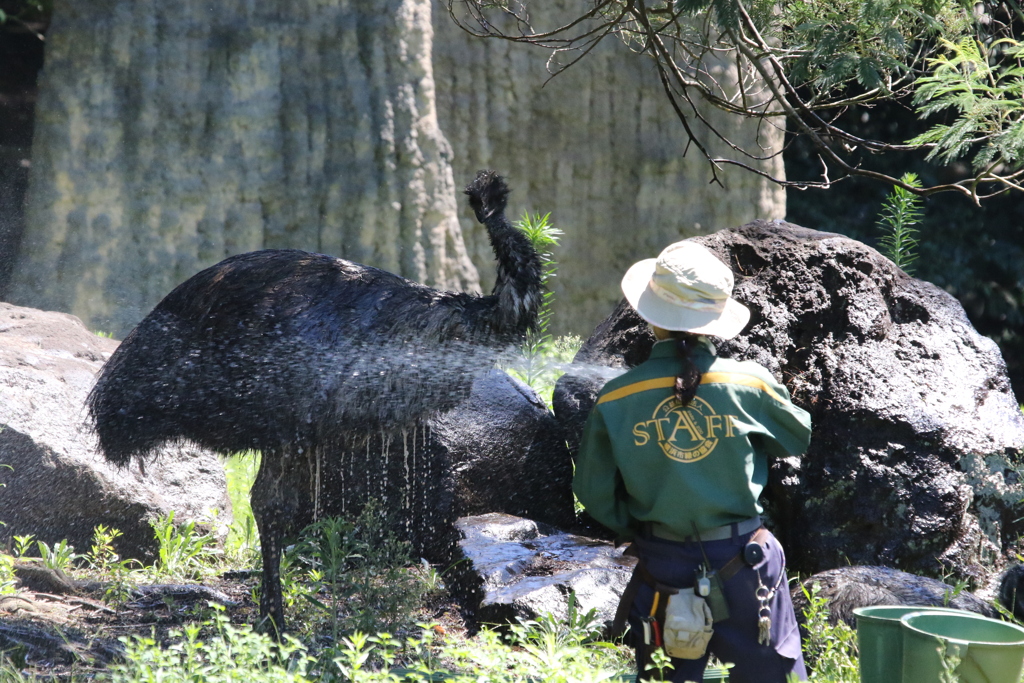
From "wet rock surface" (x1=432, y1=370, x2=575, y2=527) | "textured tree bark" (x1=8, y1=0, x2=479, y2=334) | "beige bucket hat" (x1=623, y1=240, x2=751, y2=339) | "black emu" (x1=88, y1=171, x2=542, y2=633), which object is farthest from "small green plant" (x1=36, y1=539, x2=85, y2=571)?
"textured tree bark" (x1=8, y1=0, x2=479, y2=334)

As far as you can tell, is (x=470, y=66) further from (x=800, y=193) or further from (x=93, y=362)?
(x=93, y=362)

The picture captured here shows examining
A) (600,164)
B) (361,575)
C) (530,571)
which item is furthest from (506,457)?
(600,164)

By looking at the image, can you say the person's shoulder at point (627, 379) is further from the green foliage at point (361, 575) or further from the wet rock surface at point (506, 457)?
the wet rock surface at point (506, 457)

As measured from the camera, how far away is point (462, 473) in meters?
5.01

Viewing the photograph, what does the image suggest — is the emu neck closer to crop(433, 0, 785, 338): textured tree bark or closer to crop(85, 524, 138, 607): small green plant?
crop(85, 524, 138, 607): small green plant

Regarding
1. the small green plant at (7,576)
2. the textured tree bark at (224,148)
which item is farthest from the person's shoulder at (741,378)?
the textured tree bark at (224,148)

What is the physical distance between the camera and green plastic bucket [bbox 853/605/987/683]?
2787 mm

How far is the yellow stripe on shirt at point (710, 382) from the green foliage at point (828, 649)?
0.87 meters

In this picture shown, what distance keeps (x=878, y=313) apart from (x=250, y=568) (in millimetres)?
3343

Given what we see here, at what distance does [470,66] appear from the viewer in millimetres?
11172

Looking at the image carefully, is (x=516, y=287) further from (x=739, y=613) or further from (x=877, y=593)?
(x=877, y=593)

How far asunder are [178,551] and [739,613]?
3.17 m

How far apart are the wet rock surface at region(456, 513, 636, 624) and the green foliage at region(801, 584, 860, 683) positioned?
83 cm

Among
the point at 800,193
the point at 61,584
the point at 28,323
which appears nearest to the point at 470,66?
the point at 800,193
